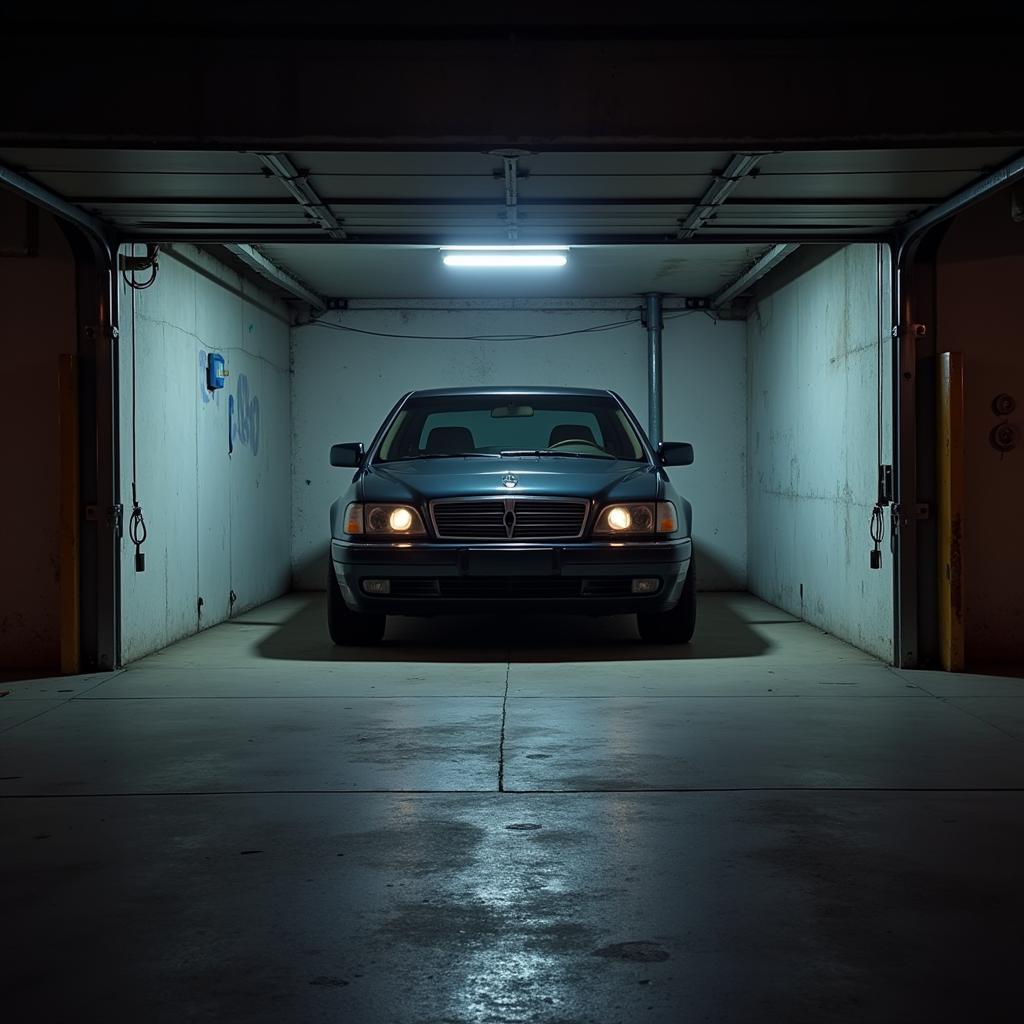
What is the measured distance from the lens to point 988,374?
7.48 metres

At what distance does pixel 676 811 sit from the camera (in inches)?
160

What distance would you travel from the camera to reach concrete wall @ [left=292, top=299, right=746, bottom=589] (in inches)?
515

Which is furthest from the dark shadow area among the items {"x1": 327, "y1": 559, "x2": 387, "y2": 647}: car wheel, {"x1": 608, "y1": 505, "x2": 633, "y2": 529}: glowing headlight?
{"x1": 608, "y1": 505, "x2": 633, "y2": 529}: glowing headlight

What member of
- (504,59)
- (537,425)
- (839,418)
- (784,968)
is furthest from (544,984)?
(537,425)

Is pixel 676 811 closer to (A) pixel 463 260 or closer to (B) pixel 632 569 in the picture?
(B) pixel 632 569

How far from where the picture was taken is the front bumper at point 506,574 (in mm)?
7629

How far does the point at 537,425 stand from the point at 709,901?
32.6 feet

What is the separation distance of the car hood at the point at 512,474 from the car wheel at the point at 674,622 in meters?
0.70

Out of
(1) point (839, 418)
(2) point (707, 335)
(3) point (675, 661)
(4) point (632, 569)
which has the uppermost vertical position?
(2) point (707, 335)

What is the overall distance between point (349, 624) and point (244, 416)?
3286 mm

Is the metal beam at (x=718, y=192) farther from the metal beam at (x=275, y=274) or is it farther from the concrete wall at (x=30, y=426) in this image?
the concrete wall at (x=30, y=426)

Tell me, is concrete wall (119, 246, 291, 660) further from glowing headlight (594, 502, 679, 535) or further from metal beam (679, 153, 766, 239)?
metal beam (679, 153, 766, 239)

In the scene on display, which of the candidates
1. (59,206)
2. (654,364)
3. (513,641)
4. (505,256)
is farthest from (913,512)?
(654,364)

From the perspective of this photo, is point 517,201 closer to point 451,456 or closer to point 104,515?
point 451,456
